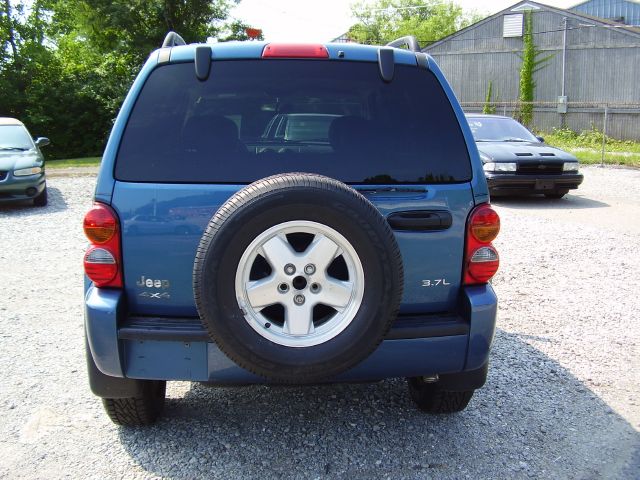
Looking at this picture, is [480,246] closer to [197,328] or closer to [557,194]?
[197,328]

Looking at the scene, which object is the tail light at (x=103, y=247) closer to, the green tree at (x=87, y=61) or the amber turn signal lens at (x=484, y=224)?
the amber turn signal lens at (x=484, y=224)

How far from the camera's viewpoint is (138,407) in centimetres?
321

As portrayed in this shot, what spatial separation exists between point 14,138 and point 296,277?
11.6 metres

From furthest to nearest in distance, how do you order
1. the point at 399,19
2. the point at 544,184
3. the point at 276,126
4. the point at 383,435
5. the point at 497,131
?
1. the point at 399,19
2. the point at 497,131
3. the point at 544,184
4. the point at 383,435
5. the point at 276,126

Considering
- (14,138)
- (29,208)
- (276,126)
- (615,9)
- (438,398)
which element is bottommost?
(438,398)

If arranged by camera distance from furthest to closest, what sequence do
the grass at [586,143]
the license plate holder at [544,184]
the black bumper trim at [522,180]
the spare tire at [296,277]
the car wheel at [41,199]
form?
1. the grass at [586,143]
2. the car wheel at [41,199]
3. the license plate holder at [544,184]
4. the black bumper trim at [522,180]
5. the spare tire at [296,277]

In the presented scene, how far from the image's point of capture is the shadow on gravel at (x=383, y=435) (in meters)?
3.01

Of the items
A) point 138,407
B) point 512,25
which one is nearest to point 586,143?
point 512,25

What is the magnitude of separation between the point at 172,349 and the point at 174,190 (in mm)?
726

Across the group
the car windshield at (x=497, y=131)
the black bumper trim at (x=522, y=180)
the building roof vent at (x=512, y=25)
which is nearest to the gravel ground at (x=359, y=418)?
the black bumper trim at (x=522, y=180)

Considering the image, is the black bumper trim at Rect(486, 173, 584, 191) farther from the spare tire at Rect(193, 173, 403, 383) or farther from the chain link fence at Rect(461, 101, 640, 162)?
the chain link fence at Rect(461, 101, 640, 162)

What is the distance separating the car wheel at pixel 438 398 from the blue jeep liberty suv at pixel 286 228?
191 mm

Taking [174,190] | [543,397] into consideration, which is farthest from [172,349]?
[543,397]

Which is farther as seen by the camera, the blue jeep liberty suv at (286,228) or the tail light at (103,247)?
the tail light at (103,247)
